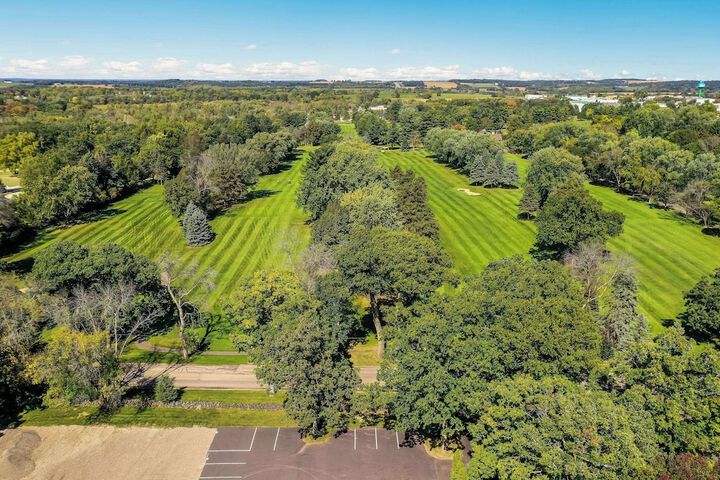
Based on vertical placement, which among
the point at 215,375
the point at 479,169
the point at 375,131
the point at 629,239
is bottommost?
the point at 215,375

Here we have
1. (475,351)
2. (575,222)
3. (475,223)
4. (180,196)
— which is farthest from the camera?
(475,223)

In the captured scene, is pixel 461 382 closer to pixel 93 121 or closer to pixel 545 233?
pixel 545 233

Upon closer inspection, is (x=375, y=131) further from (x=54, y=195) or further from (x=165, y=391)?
(x=165, y=391)

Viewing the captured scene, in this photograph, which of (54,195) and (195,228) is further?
(54,195)

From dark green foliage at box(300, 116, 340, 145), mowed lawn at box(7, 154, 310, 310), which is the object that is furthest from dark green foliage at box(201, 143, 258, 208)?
dark green foliage at box(300, 116, 340, 145)

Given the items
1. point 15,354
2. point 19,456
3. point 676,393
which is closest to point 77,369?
point 19,456
